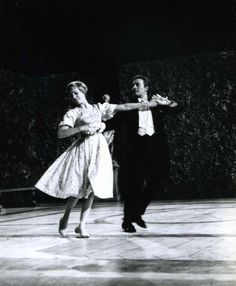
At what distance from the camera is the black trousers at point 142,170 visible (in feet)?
19.4

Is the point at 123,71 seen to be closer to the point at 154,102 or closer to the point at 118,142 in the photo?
the point at 118,142

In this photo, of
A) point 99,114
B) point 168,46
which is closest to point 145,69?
point 168,46

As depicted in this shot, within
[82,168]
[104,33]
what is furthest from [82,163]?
[104,33]

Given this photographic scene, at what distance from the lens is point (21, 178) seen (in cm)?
1198

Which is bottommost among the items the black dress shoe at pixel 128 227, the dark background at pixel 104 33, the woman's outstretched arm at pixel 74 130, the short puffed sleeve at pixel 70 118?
the black dress shoe at pixel 128 227

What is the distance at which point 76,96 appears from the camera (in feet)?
19.0

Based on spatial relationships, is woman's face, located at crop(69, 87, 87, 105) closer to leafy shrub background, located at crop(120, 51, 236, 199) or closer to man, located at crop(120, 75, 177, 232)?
man, located at crop(120, 75, 177, 232)

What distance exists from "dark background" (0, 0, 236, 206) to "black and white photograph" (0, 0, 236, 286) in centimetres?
3

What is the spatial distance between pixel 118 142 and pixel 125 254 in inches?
294

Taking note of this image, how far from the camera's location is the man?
5.88 m

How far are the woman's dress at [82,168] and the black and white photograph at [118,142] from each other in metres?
0.01

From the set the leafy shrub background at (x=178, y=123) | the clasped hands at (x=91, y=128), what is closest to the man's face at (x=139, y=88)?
the clasped hands at (x=91, y=128)

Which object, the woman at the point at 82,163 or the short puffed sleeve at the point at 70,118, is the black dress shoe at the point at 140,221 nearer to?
the woman at the point at 82,163

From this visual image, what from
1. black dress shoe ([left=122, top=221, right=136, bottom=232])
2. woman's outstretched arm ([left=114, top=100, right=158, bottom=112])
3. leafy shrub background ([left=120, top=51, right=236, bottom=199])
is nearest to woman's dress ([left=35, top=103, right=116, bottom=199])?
woman's outstretched arm ([left=114, top=100, right=158, bottom=112])
